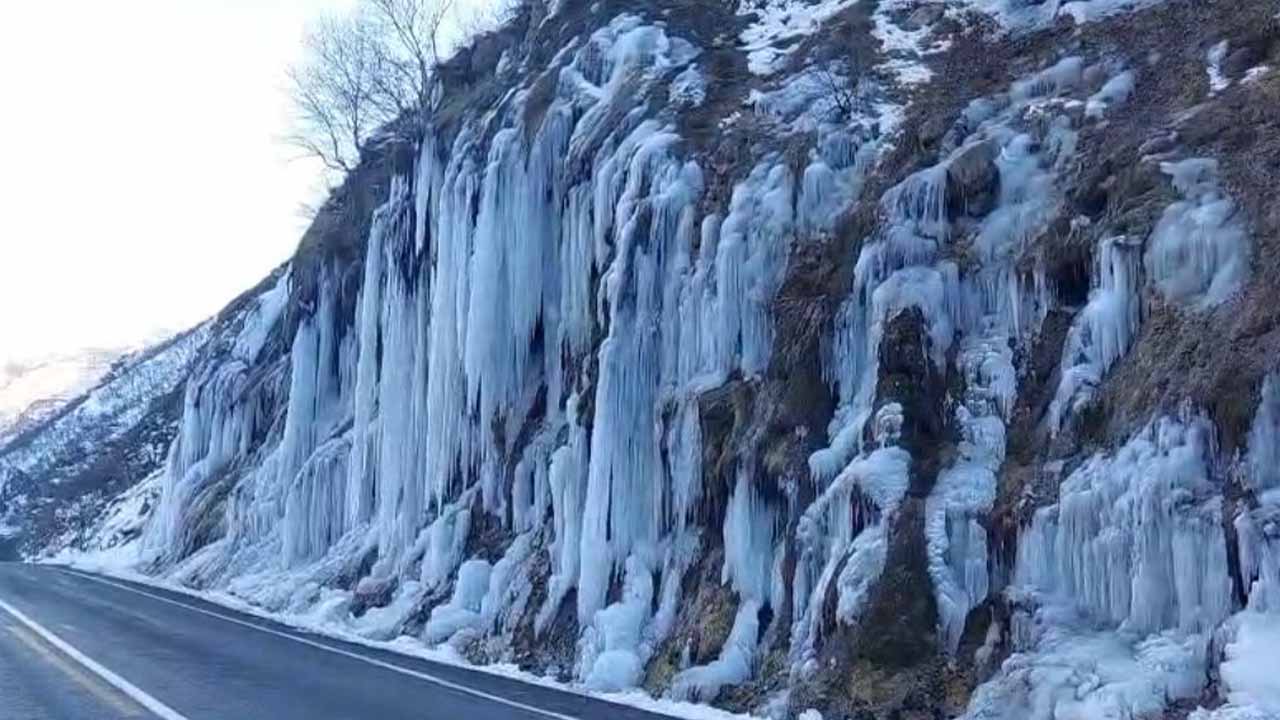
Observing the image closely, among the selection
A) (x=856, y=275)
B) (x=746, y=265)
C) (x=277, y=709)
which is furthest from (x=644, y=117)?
(x=277, y=709)

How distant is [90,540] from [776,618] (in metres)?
60.3

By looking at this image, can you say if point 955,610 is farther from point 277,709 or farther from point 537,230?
point 537,230

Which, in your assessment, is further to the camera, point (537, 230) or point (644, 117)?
point (537, 230)

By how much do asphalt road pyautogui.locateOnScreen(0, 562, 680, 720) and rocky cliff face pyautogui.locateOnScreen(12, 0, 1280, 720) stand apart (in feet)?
5.91

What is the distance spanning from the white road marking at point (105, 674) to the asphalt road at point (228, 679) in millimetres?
18

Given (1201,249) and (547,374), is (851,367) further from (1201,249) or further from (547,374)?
(547,374)

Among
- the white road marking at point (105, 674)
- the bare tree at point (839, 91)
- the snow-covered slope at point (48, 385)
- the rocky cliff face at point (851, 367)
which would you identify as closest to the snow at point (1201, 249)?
the rocky cliff face at point (851, 367)

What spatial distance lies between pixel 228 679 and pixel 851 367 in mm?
8264

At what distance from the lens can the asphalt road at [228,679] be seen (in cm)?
1352

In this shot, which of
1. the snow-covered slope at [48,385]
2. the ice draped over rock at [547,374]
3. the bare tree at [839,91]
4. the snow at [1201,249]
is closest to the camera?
the snow at [1201,249]

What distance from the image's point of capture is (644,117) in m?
24.0

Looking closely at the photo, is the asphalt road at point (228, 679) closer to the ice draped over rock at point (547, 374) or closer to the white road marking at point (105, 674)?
the white road marking at point (105, 674)

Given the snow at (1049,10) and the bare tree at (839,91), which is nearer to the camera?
the snow at (1049,10)

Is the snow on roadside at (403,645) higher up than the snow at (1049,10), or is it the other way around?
the snow at (1049,10)
